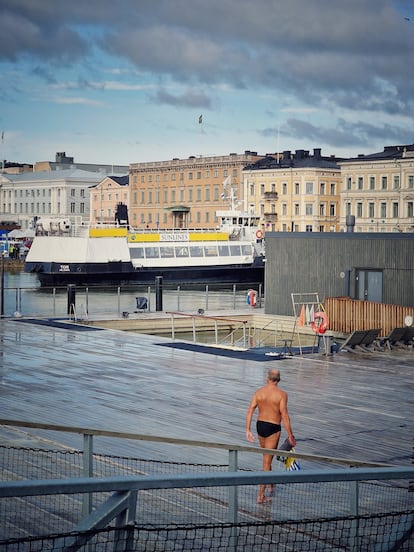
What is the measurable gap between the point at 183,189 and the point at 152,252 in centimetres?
5223

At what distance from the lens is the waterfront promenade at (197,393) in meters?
15.2

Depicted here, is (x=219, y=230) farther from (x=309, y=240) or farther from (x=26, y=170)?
(x=26, y=170)

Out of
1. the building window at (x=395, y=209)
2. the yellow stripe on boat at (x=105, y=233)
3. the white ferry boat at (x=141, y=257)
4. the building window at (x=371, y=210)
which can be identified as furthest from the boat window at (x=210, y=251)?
the building window at (x=371, y=210)

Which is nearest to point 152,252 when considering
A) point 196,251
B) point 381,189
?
point 196,251

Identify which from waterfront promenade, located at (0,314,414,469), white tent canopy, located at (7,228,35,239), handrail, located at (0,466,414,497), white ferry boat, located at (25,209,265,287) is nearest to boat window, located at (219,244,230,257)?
white ferry boat, located at (25,209,265,287)

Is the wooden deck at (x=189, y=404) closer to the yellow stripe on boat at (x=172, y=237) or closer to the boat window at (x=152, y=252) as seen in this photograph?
the boat window at (x=152, y=252)

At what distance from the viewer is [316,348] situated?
2778cm

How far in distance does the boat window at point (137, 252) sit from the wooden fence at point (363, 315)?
140 feet

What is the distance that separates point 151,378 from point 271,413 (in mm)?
10570

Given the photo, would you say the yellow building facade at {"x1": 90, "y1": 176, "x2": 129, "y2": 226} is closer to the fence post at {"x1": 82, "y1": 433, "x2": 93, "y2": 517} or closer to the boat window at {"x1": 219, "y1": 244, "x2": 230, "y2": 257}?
the boat window at {"x1": 219, "y1": 244, "x2": 230, "y2": 257}

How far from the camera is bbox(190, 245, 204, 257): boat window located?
254ft

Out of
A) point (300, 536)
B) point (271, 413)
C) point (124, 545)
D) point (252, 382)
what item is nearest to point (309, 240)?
point (252, 382)

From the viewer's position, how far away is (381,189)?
327ft

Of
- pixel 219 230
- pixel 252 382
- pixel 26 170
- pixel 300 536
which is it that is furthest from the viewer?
pixel 26 170
